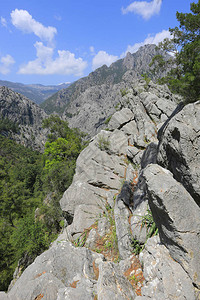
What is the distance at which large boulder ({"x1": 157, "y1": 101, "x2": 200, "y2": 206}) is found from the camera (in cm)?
582

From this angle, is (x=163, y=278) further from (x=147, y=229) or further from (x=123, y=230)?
(x=123, y=230)

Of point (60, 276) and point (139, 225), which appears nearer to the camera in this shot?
point (60, 276)

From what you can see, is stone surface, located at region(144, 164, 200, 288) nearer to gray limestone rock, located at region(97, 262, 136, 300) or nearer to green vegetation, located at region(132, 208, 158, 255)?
green vegetation, located at region(132, 208, 158, 255)

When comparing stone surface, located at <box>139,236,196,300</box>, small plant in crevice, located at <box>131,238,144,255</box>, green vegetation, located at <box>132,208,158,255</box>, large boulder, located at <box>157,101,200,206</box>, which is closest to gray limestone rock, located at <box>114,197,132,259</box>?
small plant in crevice, located at <box>131,238,144,255</box>

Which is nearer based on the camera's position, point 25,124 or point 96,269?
point 96,269

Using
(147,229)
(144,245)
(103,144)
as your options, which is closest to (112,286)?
(144,245)

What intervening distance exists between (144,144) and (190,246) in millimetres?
13314

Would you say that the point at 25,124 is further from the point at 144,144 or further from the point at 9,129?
the point at 144,144

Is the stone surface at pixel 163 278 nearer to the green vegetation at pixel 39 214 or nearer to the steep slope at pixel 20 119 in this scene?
the green vegetation at pixel 39 214

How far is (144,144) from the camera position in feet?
57.4

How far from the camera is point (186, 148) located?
597 cm

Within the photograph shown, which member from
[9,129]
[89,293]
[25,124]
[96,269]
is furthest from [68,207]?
[25,124]

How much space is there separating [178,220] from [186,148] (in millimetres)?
2685

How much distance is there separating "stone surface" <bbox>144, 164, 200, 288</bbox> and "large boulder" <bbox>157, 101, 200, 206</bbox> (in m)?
0.62
